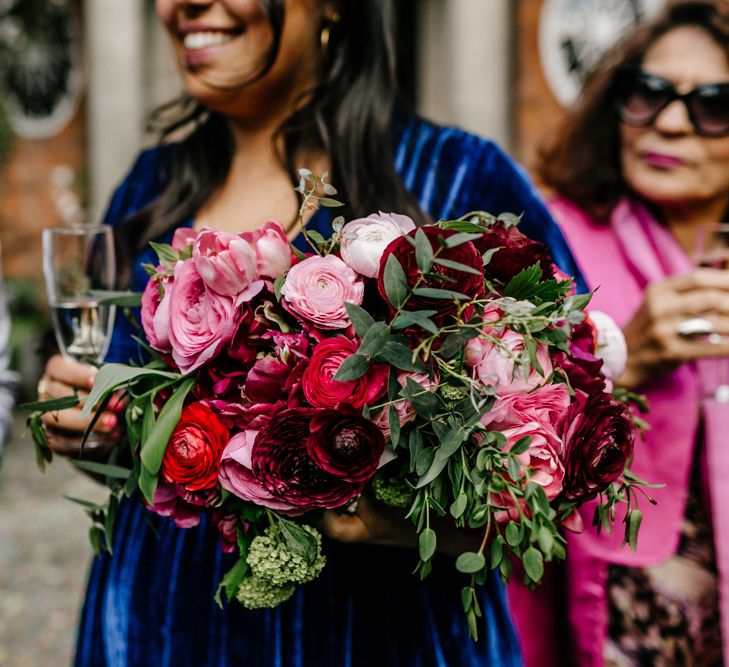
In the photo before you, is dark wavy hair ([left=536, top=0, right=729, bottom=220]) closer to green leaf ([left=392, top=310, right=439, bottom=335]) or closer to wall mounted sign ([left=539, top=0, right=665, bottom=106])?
green leaf ([left=392, top=310, right=439, bottom=335])

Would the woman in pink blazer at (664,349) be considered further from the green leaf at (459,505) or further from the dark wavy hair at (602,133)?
the green leaf at (459,505)

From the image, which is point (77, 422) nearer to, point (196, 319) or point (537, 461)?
point (196, 319)

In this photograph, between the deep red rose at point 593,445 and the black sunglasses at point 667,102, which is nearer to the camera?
the deep red rose at point 593,445

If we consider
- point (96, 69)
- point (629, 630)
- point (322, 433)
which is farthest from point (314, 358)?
point (96, 69)

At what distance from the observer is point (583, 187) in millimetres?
2062

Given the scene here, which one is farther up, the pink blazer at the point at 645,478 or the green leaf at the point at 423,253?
the green leaf at the point at 423,253

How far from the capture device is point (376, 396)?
99 centimetres

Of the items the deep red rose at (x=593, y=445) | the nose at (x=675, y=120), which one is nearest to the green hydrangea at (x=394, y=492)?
the deep red rose at (x=593, y=445)

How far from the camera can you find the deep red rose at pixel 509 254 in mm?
1042

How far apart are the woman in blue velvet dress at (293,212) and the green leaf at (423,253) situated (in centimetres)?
38

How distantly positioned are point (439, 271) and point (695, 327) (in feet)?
3.10

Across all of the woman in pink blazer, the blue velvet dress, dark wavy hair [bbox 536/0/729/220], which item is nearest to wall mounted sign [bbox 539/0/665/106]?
dark wavy hair [bbox 536/0/729/220]

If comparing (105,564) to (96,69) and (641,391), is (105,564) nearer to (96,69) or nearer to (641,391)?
(641,391)

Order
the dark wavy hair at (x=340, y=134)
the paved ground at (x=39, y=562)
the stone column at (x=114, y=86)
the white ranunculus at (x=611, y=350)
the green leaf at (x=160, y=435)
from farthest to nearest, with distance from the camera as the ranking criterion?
the stone column at (x=114, y=86) < the paved ground at (x=39, y=562) < the dark wavy hair at (x=340, y=134) < the white ranunculus at (x=611, y=350) < the green leaf at (x=160, y=435)
